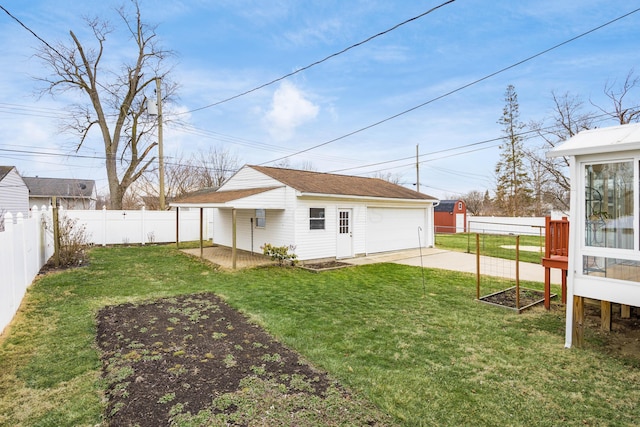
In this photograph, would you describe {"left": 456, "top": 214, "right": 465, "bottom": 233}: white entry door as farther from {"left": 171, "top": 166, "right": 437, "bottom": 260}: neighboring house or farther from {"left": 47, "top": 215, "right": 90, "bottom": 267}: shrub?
{"left": 47, "top": 215, "right": 90, "bottom": 267}: shrub

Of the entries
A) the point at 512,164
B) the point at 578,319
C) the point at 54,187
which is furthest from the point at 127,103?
the point at 512,164

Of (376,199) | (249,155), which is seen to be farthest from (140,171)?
(376,199)

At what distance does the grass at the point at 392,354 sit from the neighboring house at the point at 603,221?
2.56 ft

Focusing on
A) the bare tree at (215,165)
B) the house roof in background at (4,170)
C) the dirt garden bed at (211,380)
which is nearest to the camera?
the dirt garden bed at (211,380)

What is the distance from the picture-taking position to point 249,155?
29688 mm

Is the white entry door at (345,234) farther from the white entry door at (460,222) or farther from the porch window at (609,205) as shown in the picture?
the white entry door at (460,222)

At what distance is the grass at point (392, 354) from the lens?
2.90 metres

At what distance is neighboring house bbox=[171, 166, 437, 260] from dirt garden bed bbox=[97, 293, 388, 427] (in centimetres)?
532

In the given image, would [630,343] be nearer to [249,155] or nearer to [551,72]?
[551,72]

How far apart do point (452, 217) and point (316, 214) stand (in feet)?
61.1

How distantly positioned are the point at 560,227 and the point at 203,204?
955cm

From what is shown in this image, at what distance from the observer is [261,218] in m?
12.3

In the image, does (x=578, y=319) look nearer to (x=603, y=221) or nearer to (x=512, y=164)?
(x=603, y=221)

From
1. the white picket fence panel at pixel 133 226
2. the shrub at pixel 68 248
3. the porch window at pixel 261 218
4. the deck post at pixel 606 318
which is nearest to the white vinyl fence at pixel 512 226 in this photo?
the porch window at pixel 261 218
